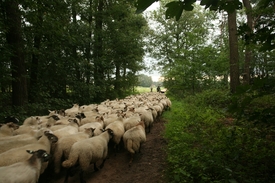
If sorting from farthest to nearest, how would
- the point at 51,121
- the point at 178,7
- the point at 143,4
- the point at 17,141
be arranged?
the point at 51,121, the point at 17,141, the point at 178,7, the point at 143,4

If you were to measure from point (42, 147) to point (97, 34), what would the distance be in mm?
12984

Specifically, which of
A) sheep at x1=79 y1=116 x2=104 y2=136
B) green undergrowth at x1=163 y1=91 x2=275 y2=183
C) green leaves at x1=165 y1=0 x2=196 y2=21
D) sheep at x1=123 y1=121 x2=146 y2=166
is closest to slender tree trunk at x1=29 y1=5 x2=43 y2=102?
sheep at x1=79 y1=116 x2=104 y2=136

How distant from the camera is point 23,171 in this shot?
3141 mm

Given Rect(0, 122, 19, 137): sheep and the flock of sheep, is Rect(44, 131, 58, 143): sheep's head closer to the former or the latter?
the flock of sheep

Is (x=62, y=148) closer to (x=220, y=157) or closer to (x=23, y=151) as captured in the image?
(x=23, y=151)

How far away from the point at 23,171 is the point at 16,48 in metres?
7.48

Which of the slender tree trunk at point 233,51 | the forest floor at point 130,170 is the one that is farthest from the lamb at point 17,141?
the slender tree trunk at point 233,51

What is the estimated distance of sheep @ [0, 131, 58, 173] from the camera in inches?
138

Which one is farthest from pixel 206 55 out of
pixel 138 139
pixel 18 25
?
pixel 18 25

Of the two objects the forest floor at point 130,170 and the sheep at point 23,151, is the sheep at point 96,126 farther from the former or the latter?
the sheep at point 23,151

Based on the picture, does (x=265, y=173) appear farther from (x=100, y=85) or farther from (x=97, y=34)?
(x=97, y=34)

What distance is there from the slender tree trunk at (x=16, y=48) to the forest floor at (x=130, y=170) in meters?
→ 5.74

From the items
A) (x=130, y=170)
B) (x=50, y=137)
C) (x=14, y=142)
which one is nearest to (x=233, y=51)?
(x=130, y=170)

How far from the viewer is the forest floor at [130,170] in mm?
4461
